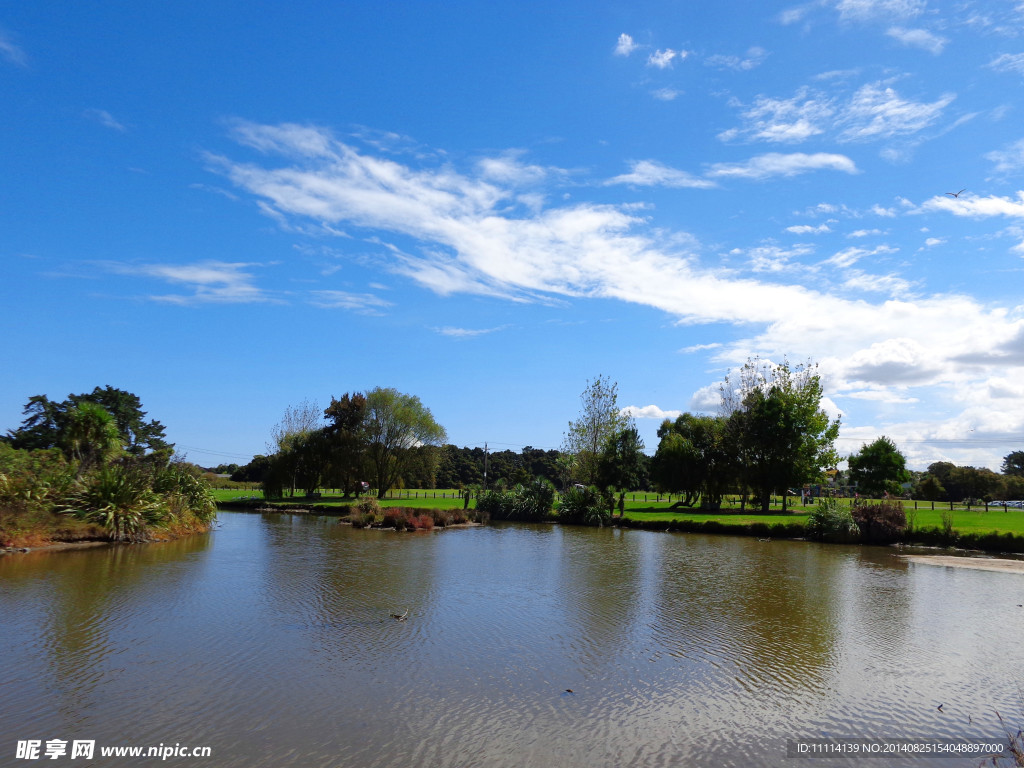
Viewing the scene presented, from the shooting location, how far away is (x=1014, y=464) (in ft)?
400

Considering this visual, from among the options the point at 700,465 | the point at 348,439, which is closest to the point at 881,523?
the point at 700,465

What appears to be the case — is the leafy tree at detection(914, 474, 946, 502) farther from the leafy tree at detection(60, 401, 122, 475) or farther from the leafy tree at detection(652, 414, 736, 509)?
the leafy tree at detection(60, 401, 122, 475)

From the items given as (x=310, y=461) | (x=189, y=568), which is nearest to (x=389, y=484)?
(x=310, y=461)

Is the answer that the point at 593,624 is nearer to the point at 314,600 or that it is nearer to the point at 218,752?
the point at 314,600

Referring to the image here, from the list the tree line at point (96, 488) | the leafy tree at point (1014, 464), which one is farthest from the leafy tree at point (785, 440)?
the leafy tree at point (1014, 464)

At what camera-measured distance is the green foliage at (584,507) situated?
39.9 meters

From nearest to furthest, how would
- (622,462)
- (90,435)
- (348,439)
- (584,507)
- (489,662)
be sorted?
1. (489,662)
2. (90,435)
3. (584,507)
4. (622,462)
5. (348,439)

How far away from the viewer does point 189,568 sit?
703 inches

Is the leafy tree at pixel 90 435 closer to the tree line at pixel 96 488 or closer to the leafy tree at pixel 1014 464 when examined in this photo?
the tree line at pixel 96 488

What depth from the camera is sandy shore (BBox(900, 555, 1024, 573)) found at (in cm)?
2106

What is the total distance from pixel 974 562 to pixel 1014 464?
129m

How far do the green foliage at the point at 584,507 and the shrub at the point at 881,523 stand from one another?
15.1 meters

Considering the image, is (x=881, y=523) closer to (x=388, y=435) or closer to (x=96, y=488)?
(x=96, y=488)

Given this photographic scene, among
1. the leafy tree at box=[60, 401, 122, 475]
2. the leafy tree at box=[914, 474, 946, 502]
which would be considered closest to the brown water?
the leafy tree at box=[60, 401, 122, 475]
